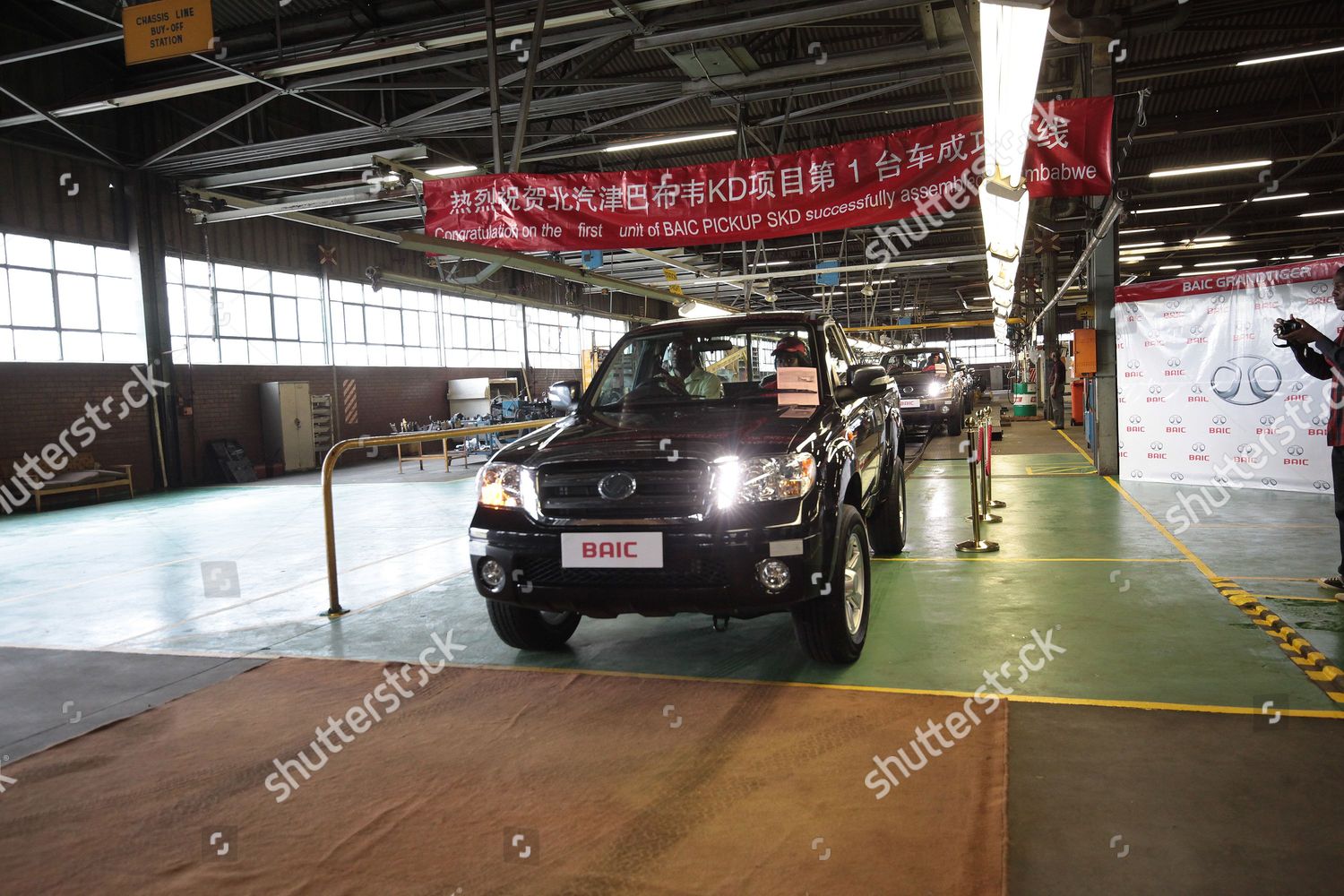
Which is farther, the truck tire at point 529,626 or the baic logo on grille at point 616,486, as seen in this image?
the truck tire at point 529,626

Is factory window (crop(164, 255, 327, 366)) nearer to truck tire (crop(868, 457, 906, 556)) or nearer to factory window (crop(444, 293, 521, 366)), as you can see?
factory window (crop(444, 293, 521, 366))

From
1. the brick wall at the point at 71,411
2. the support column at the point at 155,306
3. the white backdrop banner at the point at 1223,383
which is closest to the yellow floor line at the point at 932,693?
the white backdrop banner at the point at 1223,383

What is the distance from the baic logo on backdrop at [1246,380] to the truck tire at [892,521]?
4.86 metres

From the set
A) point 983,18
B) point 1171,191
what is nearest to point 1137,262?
point 1171,191

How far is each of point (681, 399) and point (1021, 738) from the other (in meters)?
2.30

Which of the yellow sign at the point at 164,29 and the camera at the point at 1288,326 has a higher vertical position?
the yellow sign at the point at 164,29

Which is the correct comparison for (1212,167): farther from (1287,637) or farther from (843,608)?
(843,608)

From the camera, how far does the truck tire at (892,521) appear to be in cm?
584

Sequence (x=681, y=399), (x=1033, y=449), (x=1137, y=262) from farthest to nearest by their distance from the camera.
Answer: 1. (x=1137, y=262)
2. (x=1033, y=449)
3. (x=681, y=399)

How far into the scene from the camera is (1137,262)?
3014 centimetres

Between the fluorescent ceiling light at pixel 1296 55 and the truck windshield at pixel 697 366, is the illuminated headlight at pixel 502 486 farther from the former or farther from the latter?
the fluorescent ceiling light at pixel 1296 55

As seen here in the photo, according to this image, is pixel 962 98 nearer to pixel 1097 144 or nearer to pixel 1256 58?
pixel 1256 58

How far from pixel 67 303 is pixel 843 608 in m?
14.6

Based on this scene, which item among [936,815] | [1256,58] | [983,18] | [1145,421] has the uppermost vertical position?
[1256,58]
